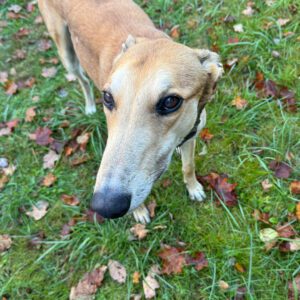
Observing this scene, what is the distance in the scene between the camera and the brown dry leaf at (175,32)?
5316 mm

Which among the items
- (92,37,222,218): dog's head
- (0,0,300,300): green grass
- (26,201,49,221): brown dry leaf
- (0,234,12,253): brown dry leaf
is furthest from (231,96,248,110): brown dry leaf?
(0,234,12,253): brown dry leaf

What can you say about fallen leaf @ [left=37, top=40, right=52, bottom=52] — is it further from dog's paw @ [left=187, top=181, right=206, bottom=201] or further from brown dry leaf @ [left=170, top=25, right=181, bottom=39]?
dog's paw @ [left=187, top=181, right=206, bottom=201]

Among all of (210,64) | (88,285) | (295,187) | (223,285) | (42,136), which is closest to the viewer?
(210,64)

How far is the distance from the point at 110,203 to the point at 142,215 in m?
1.74

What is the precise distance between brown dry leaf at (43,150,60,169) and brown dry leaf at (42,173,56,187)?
0.48 ft

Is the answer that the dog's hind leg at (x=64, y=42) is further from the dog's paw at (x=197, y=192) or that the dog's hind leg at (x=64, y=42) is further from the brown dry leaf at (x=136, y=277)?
the brown dry leaf at (x=136, y=277)

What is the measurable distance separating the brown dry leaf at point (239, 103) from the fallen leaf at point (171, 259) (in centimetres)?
185

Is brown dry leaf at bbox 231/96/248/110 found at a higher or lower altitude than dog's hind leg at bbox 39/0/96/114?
lower

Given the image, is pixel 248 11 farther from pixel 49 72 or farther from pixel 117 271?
pixel 117 271

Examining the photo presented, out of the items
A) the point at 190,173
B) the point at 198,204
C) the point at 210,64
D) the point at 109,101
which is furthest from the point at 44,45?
the point at 210,64

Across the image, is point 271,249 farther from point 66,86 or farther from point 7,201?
point 66,86

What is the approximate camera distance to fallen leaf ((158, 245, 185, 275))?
3639 millimetres

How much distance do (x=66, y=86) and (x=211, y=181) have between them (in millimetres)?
2568

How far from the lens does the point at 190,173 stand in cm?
380
